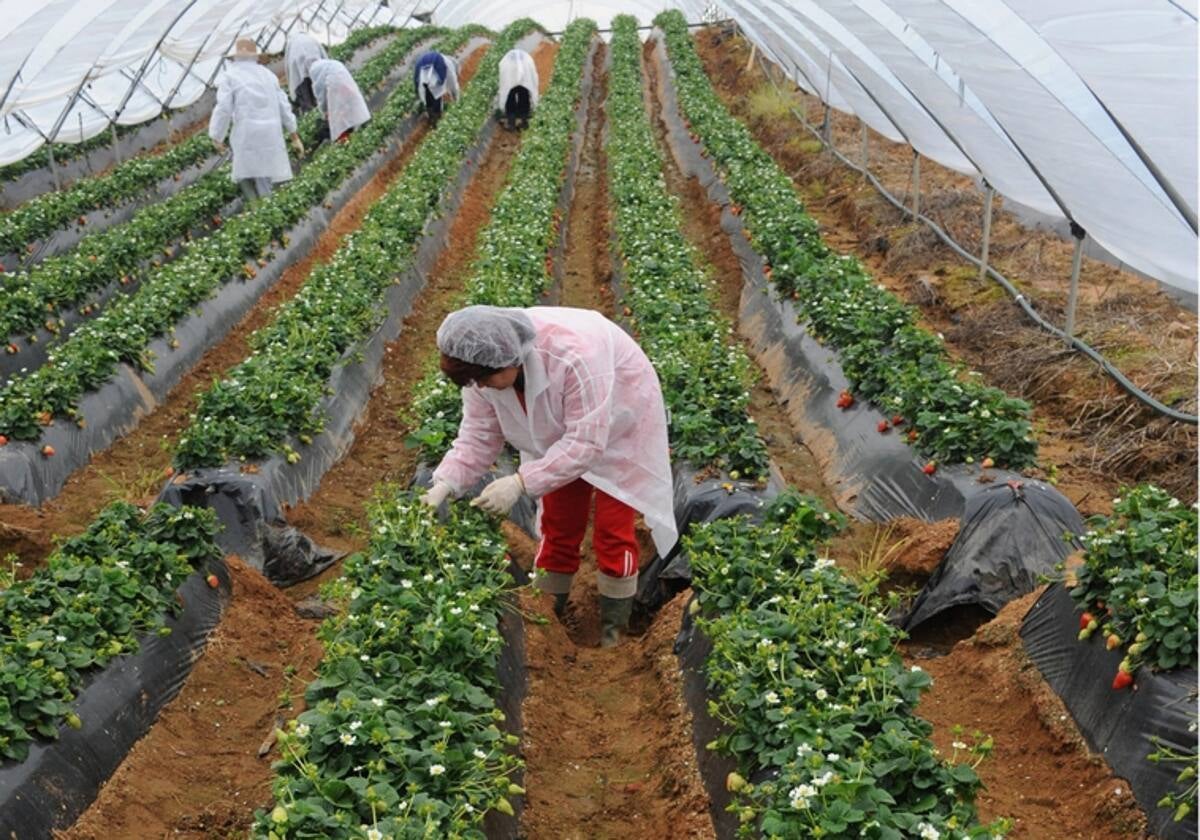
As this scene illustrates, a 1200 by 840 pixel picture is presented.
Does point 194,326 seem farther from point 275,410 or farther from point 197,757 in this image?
point 197,757

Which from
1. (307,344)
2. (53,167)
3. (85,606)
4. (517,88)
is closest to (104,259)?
(307,344)

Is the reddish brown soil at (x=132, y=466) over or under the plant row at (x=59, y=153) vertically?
under

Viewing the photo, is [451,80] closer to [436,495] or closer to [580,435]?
[436,495]

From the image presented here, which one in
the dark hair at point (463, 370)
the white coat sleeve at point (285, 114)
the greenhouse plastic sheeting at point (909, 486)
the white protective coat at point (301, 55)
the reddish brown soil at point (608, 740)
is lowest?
the reddish brown soil at point (608, 740)

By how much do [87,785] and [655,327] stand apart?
5.36 metres

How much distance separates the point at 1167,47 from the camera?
4.80 metres

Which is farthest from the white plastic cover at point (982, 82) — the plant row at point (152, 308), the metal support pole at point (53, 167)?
the plant row at point (152, 308)

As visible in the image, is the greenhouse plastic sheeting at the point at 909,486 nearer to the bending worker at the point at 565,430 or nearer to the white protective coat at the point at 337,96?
the bending worker at the point at 565,430

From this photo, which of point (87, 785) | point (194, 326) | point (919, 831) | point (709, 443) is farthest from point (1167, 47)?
point (194, 326)

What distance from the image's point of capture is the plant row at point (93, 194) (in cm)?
1243

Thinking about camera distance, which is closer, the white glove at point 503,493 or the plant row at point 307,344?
the white glove at point 503,493

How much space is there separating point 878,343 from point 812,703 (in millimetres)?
4394

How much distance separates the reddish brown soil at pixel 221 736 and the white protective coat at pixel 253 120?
9095mm

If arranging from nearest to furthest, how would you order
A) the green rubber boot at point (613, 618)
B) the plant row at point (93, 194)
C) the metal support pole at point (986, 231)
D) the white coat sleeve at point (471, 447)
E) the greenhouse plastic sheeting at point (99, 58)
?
the white coat sleeve at point (471, 447) < the green rubber boot at point (613, 618) < the metal support pole at point (986, 231) < the greenhouse plastic sheeting at point (99, 58) < the plant row at point (93, 194)
